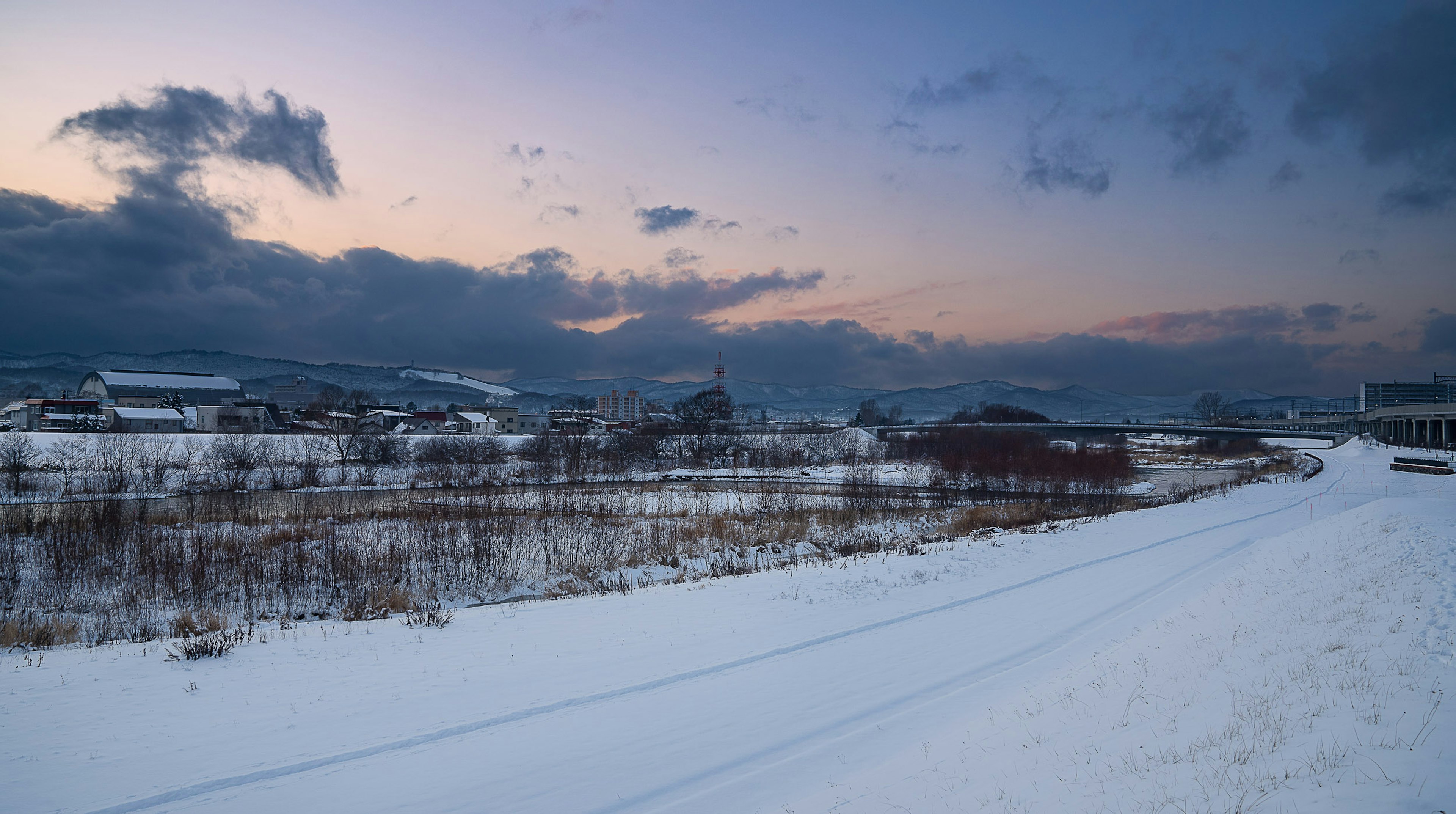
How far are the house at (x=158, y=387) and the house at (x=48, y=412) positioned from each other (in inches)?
1150

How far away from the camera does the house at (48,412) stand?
3280 inches

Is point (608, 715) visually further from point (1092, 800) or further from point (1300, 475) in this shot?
point (1300, 475)

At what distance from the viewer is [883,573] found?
A: 16875 millimetres

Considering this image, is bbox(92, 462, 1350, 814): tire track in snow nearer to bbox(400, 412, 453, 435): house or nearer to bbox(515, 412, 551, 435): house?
bbox(400, 412, 453, 435): house

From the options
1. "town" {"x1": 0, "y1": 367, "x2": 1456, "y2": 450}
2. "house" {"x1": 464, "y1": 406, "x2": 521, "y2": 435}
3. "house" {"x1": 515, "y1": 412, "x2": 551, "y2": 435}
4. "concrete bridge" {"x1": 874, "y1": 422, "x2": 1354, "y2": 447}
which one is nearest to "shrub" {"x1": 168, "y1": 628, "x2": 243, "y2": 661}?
"town" {"x1": 0, "y1": 367, "x2": 1456, "y2": 450}

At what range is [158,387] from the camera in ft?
434

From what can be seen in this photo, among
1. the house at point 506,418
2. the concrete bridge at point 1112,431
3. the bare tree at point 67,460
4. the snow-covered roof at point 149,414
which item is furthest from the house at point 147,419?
the concrete bridge at point 1112,431

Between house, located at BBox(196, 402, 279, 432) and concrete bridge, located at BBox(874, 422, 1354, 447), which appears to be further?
concrete bridge, located at BBox(874, 422, 1354, 447)

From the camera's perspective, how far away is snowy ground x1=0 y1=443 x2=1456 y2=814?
242 inches

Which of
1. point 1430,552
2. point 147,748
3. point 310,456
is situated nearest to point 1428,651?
point 1430,552

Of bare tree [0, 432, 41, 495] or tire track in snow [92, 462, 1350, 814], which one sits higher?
bare tree [0, 432, 41, 495]

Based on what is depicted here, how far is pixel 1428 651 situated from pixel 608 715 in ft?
30.9

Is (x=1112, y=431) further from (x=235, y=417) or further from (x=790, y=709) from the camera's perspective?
(x=235, y=417)

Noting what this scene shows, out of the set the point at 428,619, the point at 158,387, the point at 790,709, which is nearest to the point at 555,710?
the point at 790,709
